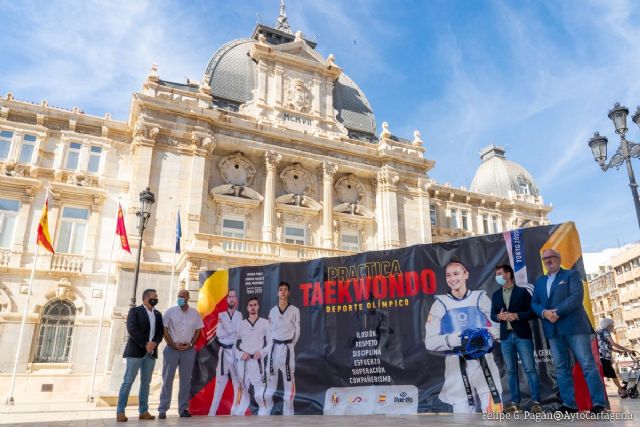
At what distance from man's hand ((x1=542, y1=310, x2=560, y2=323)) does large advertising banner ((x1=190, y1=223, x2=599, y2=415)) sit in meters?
0.46

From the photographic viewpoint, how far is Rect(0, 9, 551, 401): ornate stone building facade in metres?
21.3

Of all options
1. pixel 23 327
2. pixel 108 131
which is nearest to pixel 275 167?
pixel 108 131

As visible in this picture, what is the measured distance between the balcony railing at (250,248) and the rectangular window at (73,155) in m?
9.45

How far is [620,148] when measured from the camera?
12664 millimetres

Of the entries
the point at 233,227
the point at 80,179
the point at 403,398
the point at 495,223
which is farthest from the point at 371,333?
the point at 495,223

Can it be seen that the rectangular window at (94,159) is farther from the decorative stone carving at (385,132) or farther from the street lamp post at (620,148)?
the street lamp post at (620,148)

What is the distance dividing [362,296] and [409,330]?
1117mm

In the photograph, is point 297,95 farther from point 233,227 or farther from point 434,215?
point 434,215

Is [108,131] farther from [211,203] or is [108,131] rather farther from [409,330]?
[409,330]

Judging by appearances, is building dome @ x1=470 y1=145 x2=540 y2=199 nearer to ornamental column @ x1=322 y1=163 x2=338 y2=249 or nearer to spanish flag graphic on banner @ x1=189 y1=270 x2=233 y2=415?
ornamental column @ x1=322 y1=163 x2=338 y2=249

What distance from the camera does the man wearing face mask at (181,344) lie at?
889 centimetres

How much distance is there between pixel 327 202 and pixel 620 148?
56.0 ft

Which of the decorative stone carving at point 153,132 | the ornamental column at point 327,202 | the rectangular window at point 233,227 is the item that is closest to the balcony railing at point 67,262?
the decorative stone carving at point 153,132

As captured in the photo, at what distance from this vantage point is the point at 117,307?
68.8 feet
